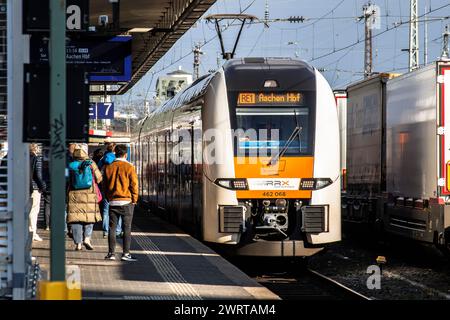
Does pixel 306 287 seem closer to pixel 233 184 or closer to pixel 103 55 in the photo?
pixel 233 184

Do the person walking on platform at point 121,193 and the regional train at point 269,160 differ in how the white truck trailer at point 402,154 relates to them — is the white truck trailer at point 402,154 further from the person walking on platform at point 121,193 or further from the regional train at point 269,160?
the person walking on platform at point 121,193

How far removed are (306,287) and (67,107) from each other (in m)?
8.12

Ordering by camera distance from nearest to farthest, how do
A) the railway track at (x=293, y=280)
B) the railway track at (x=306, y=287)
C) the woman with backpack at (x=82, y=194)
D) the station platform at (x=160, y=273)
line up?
the station platform at (x=160, y=273), the railway track at (x=306, y=287), the railway track at (x=293, y=280), the woman with backpack at (x=82, y=194)

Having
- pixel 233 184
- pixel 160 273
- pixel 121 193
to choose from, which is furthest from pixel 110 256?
pixel 233 184

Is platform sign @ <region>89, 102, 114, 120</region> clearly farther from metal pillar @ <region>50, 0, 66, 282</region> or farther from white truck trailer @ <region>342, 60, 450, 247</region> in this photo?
metal pillar @ <region>50, 0, 66, 282</region>

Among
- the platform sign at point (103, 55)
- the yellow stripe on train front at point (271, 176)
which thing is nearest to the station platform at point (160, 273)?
the yellow stripe on train front at point (271, 176)

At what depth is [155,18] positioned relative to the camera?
2333cm

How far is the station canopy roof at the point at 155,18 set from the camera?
19.0m

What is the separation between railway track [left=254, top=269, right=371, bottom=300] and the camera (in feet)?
47.6

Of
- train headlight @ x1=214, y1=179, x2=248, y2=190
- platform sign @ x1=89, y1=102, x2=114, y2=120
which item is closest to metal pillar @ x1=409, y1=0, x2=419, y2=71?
platform sign @ x1=89, y1=102, x2=114, y2=120

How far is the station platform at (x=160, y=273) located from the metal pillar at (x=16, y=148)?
5.79 ft

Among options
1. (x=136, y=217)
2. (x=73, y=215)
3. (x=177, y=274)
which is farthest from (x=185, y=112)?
(x=136, y=217)
